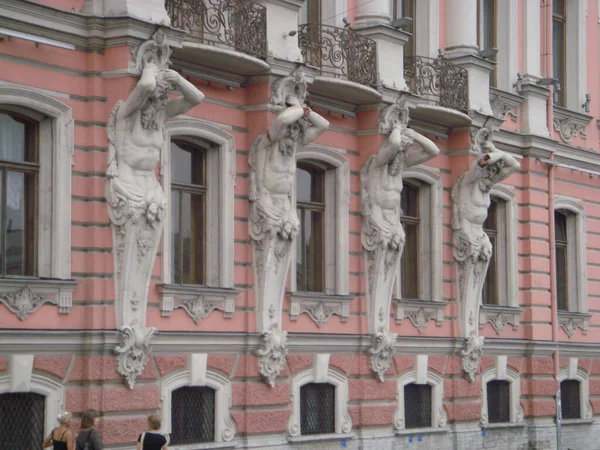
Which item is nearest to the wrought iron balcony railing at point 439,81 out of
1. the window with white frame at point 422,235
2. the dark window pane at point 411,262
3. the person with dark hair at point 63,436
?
the window with white frame at point 422,235

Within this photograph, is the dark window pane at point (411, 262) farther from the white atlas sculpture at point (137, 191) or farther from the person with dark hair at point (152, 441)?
the person with dark hair at point (152, 441)

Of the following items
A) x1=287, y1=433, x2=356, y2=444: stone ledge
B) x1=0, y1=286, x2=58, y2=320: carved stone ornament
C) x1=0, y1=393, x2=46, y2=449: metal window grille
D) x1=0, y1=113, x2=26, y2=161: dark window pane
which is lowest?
x1=287, y1=433, x2=356, y2=444: stone ledge

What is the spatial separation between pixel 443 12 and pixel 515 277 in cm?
528

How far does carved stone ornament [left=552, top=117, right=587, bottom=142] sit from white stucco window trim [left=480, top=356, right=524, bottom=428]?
529 centimetres

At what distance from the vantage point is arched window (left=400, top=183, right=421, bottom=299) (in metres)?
27.3

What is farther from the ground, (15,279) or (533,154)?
(533,154)

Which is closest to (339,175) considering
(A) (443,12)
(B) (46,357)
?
(A) (443,12)

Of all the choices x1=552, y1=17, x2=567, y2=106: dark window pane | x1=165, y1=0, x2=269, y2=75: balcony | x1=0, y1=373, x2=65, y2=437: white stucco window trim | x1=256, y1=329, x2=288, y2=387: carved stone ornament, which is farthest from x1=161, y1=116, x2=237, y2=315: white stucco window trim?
x1=552, y1=17, x2=567, y2=106: dark window pane

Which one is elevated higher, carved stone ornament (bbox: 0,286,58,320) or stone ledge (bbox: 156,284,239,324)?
stone ledge (bbox: 156,284,239,324)

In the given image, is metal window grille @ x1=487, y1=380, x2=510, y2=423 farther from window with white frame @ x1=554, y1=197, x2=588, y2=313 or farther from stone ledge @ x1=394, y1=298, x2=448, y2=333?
window with white frame @ x1=554, y1=197, x2=588, y2=313

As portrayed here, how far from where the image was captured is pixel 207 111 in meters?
22.7

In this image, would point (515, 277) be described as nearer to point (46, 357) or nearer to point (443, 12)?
point (443, 12)

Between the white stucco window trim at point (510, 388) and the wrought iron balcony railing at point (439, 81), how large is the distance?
4.89 meters

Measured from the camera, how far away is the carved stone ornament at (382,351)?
25297mm
